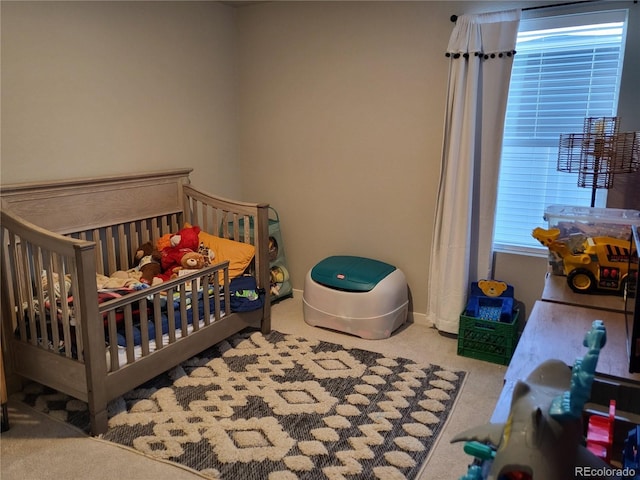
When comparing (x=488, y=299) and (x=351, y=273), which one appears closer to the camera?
(x=488, y=299)

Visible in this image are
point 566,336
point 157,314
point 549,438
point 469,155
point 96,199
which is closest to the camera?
point 549,438

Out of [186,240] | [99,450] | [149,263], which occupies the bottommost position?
[99,450]

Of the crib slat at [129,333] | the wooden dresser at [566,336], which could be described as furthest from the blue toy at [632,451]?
the crib slat at [129,333]

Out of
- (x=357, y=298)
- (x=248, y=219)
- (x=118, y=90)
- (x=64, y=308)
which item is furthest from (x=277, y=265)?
(x=64, y=308)

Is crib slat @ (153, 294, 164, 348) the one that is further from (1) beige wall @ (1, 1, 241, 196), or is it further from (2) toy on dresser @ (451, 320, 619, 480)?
(2) toy on dresser @ (451, 320, 619, 480)

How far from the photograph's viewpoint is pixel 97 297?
208cm

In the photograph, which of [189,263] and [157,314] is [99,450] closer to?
[157,314]

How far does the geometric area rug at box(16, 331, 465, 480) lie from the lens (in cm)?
200

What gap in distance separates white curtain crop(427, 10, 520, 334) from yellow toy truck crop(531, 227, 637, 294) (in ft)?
3.12

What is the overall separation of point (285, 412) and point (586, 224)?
160cm

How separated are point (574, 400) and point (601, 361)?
648mm

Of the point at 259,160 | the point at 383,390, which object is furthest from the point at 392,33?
the point at 383,390

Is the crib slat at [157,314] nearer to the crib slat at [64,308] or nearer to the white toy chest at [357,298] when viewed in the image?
the crib slat at [64,308]

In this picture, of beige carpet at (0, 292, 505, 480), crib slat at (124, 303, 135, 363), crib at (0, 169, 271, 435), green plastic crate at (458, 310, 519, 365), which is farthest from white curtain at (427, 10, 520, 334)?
crib slat at (124, 303, 135, 363)
